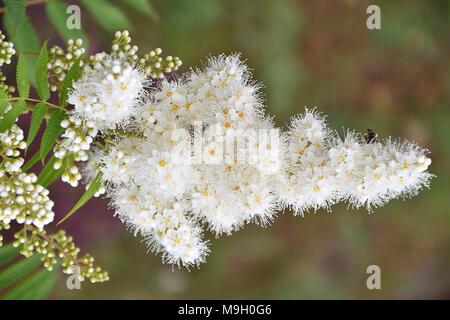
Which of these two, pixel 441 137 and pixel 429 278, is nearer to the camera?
pixel 441 137

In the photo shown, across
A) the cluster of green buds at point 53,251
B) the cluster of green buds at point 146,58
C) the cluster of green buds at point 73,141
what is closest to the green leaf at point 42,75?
the cluster of green buds at point 73,141

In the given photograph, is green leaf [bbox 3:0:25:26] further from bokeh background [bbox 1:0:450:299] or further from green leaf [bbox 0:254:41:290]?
bokeh background [bbox 1:0:450:299]

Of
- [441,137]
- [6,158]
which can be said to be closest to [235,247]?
[441,137]

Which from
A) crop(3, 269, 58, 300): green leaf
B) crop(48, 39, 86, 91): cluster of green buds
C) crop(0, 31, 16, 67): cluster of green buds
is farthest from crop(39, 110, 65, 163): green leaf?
crop(3, 269, 58, 300): green leaf

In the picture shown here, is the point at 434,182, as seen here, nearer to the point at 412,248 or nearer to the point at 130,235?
the point at 412,248

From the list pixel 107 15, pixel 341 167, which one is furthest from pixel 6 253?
pixel 341 167

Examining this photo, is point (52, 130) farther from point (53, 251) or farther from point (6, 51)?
point (53, 251)

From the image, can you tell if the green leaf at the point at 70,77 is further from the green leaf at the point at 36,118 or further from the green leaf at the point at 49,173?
the green leaf at the point at 49,173
